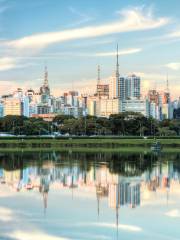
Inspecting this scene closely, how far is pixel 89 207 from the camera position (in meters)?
18.6

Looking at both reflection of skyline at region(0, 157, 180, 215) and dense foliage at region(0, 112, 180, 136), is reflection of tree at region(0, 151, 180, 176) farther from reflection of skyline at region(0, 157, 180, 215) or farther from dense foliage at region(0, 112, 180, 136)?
dense foliage at region(0, 112, 180, 136)

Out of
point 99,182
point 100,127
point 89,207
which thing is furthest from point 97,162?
point 100,127

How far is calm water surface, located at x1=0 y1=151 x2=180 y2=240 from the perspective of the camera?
14734 millimetres

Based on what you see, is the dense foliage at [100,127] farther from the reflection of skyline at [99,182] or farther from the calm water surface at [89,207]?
the calm water surface at [89,207]

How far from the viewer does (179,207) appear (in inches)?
731

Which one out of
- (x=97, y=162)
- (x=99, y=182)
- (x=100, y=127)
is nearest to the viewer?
(x=99, y=182)

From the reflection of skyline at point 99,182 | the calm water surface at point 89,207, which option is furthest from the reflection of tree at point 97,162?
the calm water surface at point 89,207

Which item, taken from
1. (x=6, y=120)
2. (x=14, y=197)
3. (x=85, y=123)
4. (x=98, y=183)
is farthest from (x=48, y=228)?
(x=6, y=120)

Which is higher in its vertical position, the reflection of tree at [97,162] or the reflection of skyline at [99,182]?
the reflection of skyline at [99,182]

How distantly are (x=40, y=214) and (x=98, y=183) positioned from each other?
8932 mm

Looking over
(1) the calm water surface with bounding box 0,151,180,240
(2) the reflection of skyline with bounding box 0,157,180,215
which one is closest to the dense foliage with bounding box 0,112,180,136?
(2) the reflection of skyline with bounding box 0,157,180,215

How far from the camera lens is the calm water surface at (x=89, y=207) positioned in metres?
14.7

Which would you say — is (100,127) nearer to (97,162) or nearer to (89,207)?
(97,162)

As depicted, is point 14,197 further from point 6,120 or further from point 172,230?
point 6,120
